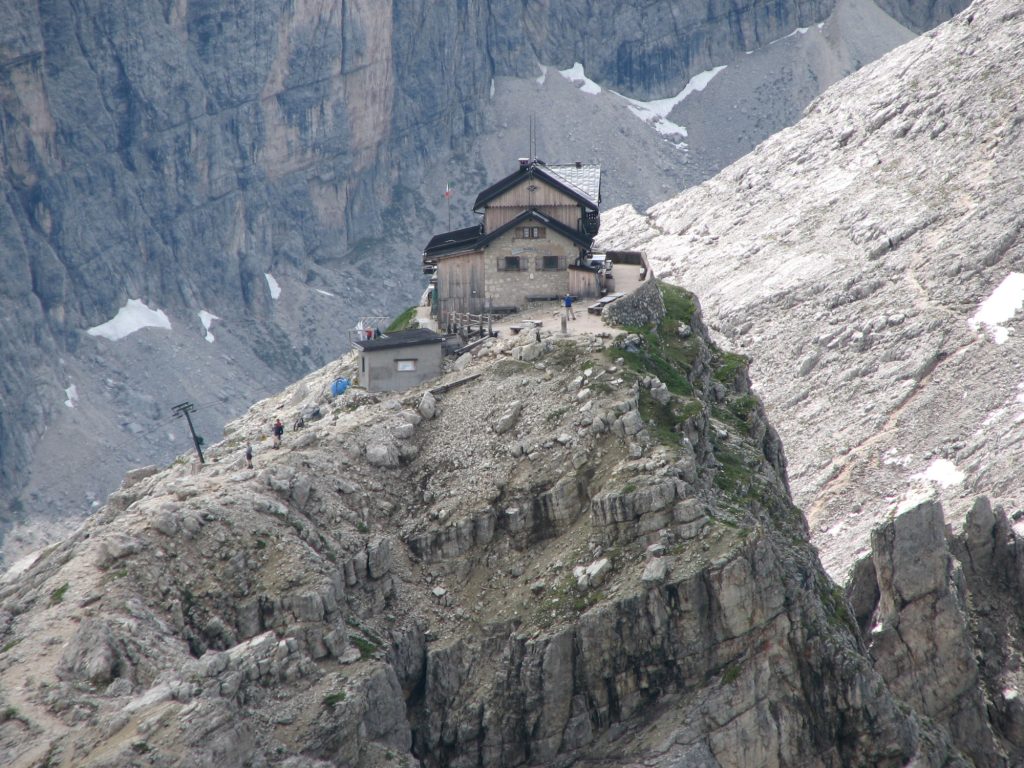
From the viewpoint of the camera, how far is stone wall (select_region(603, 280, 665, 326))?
308ft

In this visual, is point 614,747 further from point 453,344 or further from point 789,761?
point 453,344

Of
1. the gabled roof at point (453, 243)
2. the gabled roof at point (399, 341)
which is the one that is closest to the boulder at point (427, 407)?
the gabled roof at point (399, 341)

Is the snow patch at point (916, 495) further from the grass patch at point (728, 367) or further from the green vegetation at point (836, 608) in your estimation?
the green vegetation at point (836, 608)

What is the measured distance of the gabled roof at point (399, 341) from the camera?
9162cm

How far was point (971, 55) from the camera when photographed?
598 feet

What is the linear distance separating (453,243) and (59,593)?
40943 millimetres

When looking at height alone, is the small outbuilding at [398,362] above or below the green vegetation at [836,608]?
above

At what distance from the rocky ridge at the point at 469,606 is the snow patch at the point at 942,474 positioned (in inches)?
1845

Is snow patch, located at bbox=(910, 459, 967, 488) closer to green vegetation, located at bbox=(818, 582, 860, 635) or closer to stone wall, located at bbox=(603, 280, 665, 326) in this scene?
stone wall, located at bbox=(603, 280, 665, 326)

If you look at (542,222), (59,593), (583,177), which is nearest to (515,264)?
(542,222)

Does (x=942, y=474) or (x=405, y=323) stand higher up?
(x=405, y=323)

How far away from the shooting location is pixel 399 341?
91750 millimetres

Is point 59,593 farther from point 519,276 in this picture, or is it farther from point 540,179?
point 540,179

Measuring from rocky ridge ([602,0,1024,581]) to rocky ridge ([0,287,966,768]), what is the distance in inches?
1760
